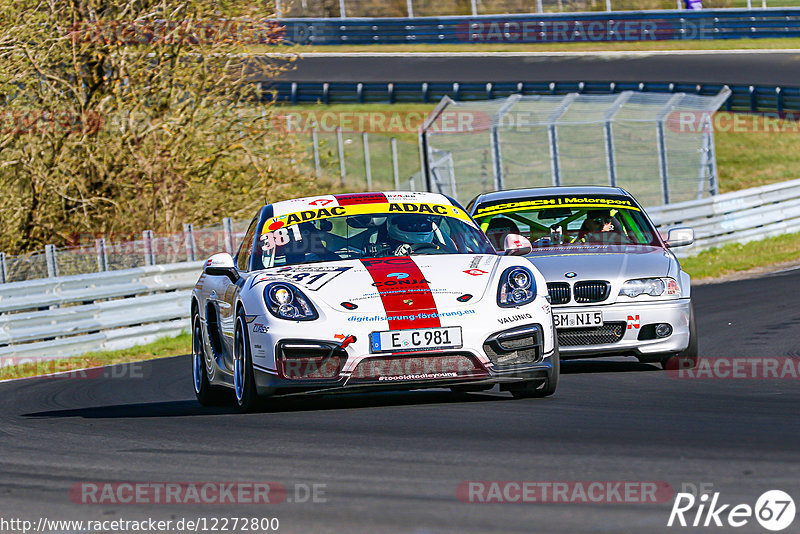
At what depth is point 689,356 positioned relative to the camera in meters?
10.2

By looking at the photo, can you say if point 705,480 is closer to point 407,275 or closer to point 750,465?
point 750,465

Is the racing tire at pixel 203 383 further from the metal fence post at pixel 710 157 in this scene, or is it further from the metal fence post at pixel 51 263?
the metal fence post at pixel 710 157

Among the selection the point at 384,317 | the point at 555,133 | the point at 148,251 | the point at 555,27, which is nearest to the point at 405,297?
the point at 384,317

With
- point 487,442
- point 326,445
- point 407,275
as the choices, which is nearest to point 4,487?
point 326,445

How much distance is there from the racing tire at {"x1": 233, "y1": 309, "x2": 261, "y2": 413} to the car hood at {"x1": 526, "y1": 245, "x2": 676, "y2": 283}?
2.71 m

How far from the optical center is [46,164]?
20.4 metres

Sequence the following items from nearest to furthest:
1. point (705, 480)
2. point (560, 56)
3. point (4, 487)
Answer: point (705, 480) → point (4, 487) → point (560, 56)

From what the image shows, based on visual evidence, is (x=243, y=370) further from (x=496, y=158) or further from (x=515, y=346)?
(x=496, y=158)

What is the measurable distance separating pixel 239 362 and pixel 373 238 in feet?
3.95

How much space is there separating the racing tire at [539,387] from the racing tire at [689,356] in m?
2.17

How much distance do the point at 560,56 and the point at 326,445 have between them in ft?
114

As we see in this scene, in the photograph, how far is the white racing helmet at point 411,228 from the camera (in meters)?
8.94

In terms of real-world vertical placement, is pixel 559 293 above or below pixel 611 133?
above

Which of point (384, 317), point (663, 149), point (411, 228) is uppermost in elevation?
point (411, 228)
